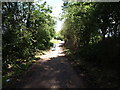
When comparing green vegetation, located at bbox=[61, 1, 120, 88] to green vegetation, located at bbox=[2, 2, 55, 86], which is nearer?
green vegetation, located at bbox=[61, 1, 120, 88]

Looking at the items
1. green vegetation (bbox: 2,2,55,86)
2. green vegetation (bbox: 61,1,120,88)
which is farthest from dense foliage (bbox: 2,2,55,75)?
green vegetation (bbox: 61,1,120,88)

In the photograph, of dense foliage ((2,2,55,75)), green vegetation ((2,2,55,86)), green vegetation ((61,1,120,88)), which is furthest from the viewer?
dense foliage ((2,2,55,75))

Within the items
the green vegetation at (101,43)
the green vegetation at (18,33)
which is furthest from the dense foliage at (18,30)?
the green vegetation at (101,43)

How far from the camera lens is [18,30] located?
32.1 ft

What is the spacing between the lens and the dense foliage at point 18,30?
853 centimetres

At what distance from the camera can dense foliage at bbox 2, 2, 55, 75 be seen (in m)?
8.53

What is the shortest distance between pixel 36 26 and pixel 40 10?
7.68 feet

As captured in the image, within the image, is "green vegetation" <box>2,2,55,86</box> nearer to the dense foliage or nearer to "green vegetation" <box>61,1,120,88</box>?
the dense foliage

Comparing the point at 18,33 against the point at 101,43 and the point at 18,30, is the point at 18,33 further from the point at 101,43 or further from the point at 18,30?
the point at 101,43

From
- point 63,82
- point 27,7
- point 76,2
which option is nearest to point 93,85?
point 63,82

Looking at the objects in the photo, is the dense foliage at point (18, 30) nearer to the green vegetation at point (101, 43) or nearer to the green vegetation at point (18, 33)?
the green vegetation at point (18, 33)

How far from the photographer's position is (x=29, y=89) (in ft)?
15.9

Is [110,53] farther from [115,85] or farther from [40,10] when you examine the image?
[40,10]

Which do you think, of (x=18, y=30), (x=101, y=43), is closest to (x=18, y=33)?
(x=18, y=30)
